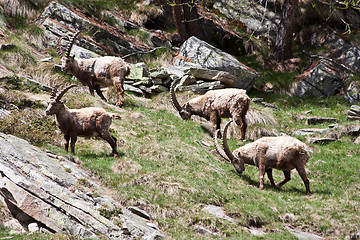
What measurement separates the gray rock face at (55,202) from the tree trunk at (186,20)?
1573 centimetres

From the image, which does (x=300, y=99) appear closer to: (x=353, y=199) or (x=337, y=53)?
(x=337, y=53)

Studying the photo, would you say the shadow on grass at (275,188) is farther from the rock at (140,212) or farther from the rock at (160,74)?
the rock at (160,74)

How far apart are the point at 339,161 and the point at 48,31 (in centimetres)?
1565

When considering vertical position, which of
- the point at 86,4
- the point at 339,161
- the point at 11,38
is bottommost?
the point at 339,161

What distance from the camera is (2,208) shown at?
773 cm

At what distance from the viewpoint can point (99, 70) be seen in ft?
51.0

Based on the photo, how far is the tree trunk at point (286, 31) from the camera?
22219mm

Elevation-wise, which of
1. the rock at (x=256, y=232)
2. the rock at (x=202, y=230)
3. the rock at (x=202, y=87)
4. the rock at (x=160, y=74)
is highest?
the rock at (x=160, y=74)

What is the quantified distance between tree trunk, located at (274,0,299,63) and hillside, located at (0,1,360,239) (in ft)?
2.06

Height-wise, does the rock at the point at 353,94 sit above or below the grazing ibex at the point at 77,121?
below

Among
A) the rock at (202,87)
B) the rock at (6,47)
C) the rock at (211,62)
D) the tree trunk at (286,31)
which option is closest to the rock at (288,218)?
the rock at (202,87)

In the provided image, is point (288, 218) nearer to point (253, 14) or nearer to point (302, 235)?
point (302, 235)

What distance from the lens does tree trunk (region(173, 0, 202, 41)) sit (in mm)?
22453

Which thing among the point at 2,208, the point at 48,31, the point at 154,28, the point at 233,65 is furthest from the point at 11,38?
the point at 2,208
